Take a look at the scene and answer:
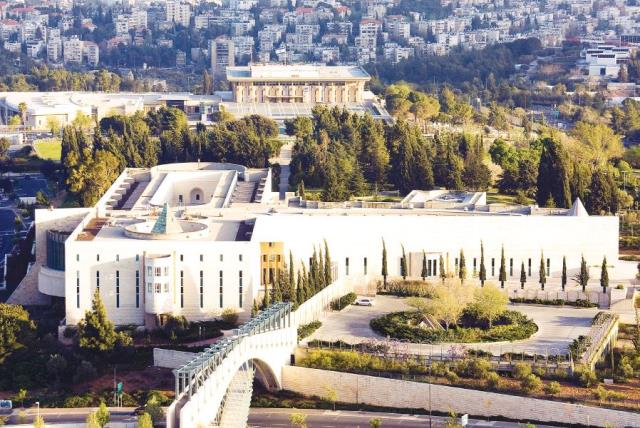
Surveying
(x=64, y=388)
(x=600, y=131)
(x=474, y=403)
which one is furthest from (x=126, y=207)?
(x=600, y=131)

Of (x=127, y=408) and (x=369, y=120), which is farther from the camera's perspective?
(x=369, y=120)

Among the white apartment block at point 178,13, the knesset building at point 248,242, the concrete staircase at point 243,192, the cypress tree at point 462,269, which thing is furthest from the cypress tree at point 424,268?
the white apartment block at point 178,13

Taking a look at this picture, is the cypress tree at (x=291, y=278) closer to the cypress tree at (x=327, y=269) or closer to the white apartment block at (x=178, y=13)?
the cypress tree at (x=327, y=269)

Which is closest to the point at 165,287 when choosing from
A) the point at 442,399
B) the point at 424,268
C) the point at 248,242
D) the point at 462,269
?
the point at 248,242

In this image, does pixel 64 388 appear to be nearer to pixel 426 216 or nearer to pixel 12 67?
pixel 426 216

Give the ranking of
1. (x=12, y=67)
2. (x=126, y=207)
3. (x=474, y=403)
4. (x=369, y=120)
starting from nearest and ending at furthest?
(x=474, y=403)
(x=126, y=207)
(x=369, y=120)
(x=12, y=67)

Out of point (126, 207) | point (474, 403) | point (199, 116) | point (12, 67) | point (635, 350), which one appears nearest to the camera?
point (474, 403)

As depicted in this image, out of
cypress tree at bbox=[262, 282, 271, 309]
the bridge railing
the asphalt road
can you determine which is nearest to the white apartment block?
cypress tree at bbox=[262, 282, 271, 309]
